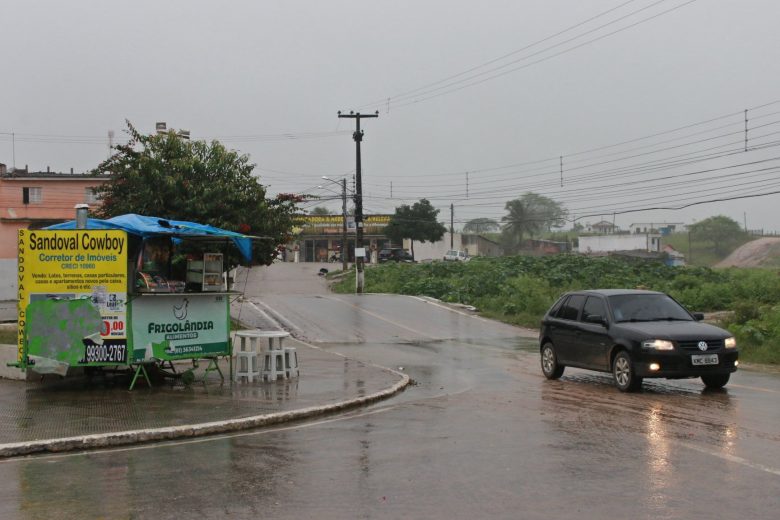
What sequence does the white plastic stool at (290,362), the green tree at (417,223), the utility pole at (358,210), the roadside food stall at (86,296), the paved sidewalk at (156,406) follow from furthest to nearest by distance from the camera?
the green tree at (417,223), the utility pole at (358,210), the white plastic stool at (290,362), the roadside food stall at (86,296), the paved sidewalk at (156,406)

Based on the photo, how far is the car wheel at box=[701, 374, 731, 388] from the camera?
13.7 metres

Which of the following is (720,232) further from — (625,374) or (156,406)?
(156,406)

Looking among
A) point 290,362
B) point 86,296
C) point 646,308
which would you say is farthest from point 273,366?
point 646,308

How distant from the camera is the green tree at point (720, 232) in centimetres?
11050

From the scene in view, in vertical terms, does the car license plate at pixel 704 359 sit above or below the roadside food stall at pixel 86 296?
below

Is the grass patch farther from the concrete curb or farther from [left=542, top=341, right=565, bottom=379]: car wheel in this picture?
[left=542, top=341, right=565, bottom=379]: car wheel

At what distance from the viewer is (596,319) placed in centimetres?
1472

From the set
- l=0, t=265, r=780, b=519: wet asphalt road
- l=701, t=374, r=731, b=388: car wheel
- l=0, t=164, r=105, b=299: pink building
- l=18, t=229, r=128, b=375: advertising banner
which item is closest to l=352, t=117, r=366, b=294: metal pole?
l=0, t=164, r=105, b=299: pink building

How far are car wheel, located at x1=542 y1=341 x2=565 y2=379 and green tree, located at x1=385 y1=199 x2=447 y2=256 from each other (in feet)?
249

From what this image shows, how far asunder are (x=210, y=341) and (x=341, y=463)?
653cm

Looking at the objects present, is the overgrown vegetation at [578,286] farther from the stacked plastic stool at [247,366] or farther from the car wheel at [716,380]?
the stacked plastic stool at [247,366]

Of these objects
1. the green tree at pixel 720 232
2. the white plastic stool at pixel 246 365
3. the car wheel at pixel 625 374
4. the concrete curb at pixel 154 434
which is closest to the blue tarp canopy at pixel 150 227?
the white plastic stool at pixel 246 365

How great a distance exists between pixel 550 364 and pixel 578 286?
87.2 ft

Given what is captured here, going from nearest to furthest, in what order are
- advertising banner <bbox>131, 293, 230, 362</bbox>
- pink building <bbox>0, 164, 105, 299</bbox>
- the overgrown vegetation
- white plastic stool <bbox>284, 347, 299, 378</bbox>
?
advertising banner <bbox>131, 293, 230, 362</bbox>, white plastic stool <bbox>284, 347, 299, 378</bbox>, the overgrown vegetation, pink building <bbox>0, 164, 105, 299</bbox>
